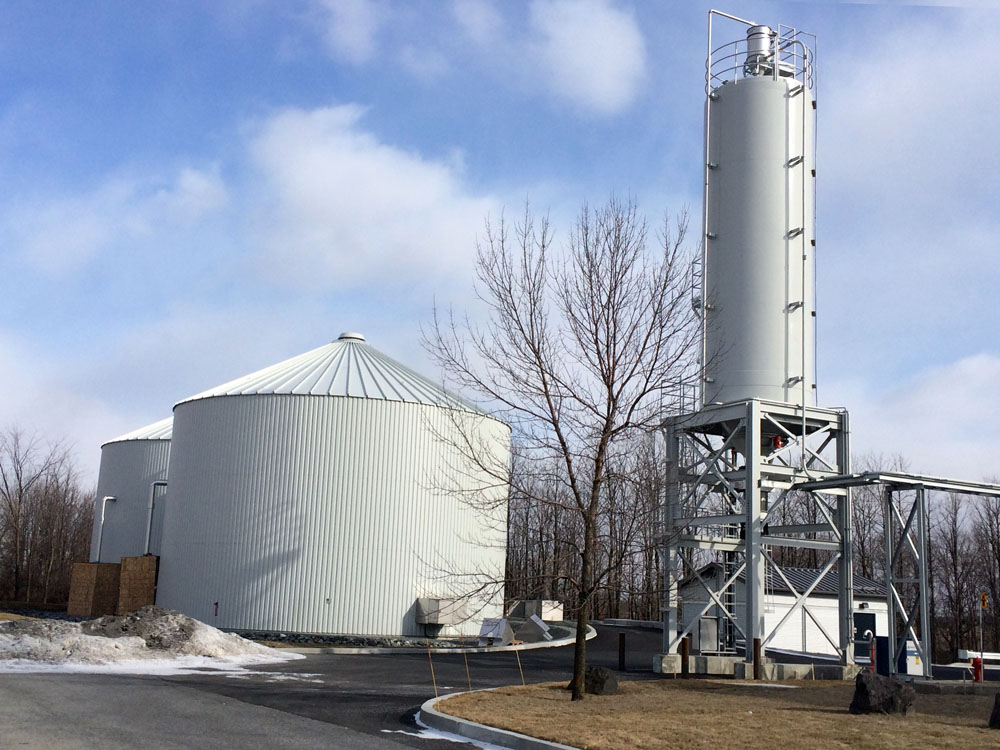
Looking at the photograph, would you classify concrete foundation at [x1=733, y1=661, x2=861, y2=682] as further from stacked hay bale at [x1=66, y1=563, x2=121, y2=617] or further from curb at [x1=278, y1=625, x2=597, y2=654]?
stacked hay bale at [x1=66, y1=563, x2=121, y2=617]

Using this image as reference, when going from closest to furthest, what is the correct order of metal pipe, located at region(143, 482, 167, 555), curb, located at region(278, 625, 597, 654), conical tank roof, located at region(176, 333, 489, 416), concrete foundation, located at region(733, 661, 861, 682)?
concrete foundation, located at region(733, 661, 861, 682), curb, located at region(278, 625, 597, 654), conical tank roof, located at region(176, 333, 489, 416), metal pipe, located at region(143, 482, 167, 555)

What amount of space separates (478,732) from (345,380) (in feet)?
77.0

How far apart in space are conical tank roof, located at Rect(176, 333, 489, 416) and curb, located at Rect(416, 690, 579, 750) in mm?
18937

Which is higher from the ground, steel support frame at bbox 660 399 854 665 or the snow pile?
steel support frame at bbox 660 399 854 665

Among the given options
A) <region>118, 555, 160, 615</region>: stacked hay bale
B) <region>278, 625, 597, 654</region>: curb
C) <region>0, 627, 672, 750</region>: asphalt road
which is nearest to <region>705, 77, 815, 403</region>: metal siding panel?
<region>0, 627, 672, 750</region>: asphalt road

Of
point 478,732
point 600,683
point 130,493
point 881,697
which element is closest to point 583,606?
point 600,683

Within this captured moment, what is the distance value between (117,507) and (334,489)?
19.9m

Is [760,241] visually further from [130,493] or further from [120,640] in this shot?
[130,493]

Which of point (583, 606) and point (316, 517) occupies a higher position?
point (316, 517)

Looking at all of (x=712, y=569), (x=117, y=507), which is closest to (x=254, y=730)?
(x=712, y=569)

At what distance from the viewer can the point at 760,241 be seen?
23672 mm

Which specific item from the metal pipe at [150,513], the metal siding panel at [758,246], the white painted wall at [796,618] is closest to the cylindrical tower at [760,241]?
the metal siding panel at [758,246]

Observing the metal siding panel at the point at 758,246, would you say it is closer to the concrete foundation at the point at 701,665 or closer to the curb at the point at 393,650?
the concrete foundation at the point at 701,665

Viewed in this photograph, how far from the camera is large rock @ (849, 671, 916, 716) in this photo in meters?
13.4
